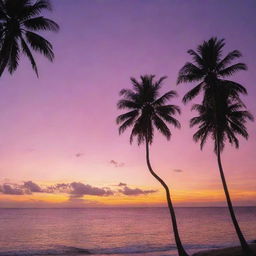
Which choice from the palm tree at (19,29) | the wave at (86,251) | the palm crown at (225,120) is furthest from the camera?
the wave at (86,251)

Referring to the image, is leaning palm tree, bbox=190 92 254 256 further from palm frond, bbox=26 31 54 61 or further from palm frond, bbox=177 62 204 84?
palm frond, bbox=26 31 54 61

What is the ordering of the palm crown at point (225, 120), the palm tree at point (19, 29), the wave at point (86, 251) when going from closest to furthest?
the palm tree at point (19, 29), the palm crown at point (225, 120), the wave at point (86, 251)

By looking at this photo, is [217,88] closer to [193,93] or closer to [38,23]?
[193,93]

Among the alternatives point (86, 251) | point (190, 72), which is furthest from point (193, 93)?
point (86, 251)

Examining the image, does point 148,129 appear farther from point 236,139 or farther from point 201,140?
point 236,139

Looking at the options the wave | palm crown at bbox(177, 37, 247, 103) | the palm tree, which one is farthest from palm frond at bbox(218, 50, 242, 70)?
the wave

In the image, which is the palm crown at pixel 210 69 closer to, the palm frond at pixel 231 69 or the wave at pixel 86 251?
the palm frond at pixel 231 69

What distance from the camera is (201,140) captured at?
2655 centimetres

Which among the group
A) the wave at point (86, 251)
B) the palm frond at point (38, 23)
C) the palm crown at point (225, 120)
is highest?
the palm frond at point (38, 23)

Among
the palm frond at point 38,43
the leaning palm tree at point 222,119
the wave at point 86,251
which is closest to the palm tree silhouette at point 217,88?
the leaning palm tree at point 222,119

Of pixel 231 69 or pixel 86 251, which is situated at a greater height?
pixel 231 69

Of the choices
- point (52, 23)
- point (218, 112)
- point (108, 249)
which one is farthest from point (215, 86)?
point (108, 249)

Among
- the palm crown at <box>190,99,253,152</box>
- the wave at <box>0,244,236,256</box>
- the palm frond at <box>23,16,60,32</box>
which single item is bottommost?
the wave at <box>0,244,236,256</box>

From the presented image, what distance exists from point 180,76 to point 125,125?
19.9 ft
